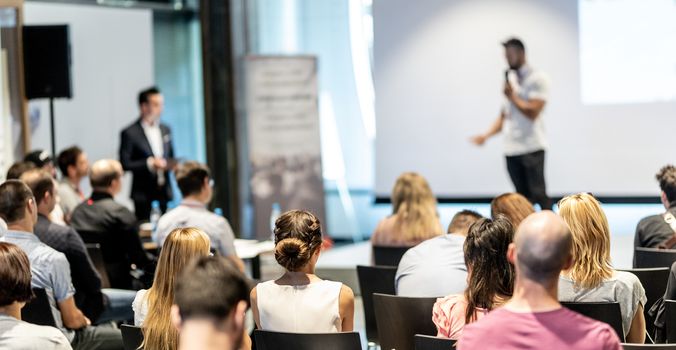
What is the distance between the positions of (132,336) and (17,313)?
47 cm

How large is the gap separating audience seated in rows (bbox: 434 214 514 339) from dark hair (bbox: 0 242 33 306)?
4.98 ft

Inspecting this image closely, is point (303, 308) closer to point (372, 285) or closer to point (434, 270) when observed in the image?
point (434, 270)

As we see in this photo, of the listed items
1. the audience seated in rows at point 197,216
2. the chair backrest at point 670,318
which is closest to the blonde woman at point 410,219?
the audience seated in rows at point 197,216

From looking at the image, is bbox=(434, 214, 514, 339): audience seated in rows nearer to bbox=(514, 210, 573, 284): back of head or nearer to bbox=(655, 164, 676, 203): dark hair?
bbox=(514, 210, 573, 284): back of head

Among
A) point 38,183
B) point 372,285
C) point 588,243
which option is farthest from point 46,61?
point 588,243

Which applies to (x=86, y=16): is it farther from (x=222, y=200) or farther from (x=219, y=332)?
(x=219, y=332)

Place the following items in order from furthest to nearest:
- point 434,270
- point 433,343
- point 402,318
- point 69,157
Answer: point 69,157, point 434,270, point 402,318, point 433,343

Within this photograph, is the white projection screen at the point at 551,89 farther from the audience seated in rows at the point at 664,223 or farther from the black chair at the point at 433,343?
the black chair at the point at 433,343

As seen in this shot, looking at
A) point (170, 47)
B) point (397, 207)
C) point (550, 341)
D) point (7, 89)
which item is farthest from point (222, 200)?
point (550, 341)

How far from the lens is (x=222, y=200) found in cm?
1075

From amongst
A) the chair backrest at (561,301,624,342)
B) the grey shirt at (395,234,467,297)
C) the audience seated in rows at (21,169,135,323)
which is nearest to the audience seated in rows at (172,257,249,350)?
the chair backrest at (561,301,624,342)

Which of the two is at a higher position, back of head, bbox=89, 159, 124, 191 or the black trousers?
back of head, bbox=89, 159, 124, 191

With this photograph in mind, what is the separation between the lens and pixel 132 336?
3.96 metres

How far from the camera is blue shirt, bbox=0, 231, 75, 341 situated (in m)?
4.99
